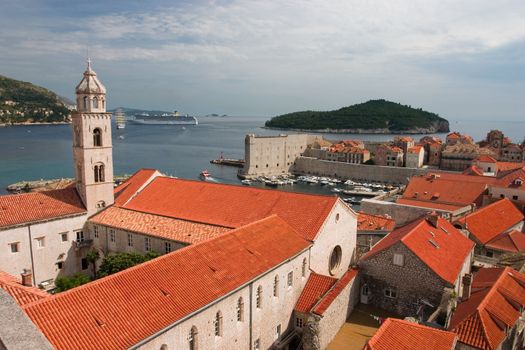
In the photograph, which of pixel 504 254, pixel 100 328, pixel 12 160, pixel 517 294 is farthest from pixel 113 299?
pixel 12 160

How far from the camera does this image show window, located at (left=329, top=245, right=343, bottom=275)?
92.1 ft

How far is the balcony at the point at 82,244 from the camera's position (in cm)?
3184

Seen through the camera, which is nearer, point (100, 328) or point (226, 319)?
point (100, 328)

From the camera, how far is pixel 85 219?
32.4 meters

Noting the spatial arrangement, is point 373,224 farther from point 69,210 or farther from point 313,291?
point 69,210

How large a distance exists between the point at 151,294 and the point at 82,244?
1925 cm

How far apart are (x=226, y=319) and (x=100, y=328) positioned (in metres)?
5.96

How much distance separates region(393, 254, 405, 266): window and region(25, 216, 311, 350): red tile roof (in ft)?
20.0

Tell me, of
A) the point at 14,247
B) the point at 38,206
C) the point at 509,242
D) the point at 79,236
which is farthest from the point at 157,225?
the point at 509,242

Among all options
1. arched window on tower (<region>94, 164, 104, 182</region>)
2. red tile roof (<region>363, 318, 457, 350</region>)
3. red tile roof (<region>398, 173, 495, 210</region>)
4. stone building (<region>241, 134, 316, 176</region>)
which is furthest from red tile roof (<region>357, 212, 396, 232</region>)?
stone building (<region>241, 134, 316, 176</region>)

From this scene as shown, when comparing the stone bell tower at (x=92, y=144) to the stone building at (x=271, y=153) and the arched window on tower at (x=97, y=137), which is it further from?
the stone building at (x=271, y=153)

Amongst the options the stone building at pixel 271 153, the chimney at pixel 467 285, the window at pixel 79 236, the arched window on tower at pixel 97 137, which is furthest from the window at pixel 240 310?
the stone building at pixel 271 153

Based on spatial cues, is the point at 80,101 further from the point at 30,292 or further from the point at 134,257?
the point at 30,292

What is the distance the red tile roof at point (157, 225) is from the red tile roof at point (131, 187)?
3.64ft
